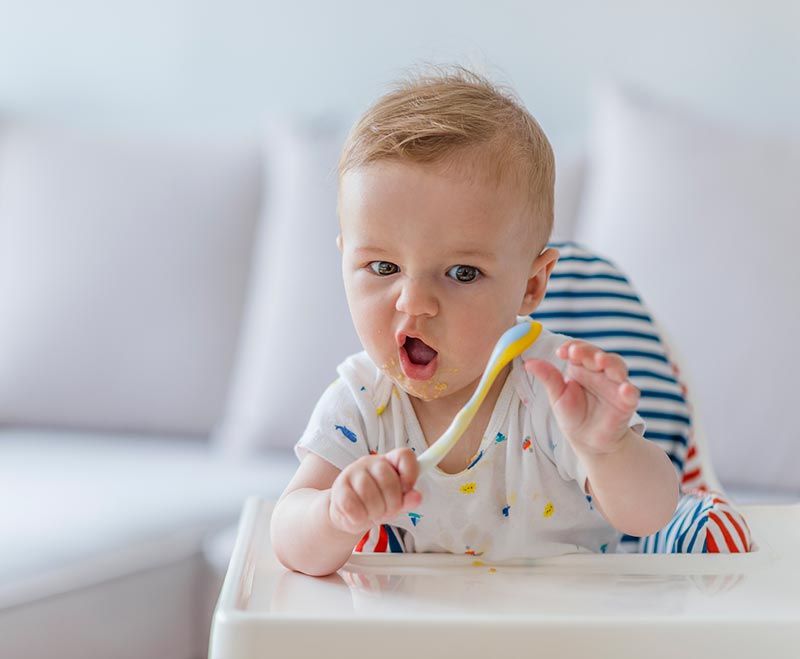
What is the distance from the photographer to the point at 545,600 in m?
0.66

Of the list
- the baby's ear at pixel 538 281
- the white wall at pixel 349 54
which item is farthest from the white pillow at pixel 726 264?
the baby's ear at pixel 538 281

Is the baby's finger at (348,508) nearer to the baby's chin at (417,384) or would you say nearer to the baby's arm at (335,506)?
the baby's arm at (335,506)

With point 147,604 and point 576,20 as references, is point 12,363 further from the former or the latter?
point 576,20

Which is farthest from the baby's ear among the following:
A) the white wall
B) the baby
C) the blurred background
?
the white wall

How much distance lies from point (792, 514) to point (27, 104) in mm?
1907

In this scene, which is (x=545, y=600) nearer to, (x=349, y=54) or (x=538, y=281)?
(x=538, y=281)

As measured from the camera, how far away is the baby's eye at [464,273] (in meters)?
0.79

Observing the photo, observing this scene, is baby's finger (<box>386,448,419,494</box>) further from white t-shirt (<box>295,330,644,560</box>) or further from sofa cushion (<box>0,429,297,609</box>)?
sofa cushion (<box>0,429,297,609</box>)

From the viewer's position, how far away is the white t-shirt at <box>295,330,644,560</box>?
0.86 m

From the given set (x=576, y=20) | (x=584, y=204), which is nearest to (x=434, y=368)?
(x=584, y=204)

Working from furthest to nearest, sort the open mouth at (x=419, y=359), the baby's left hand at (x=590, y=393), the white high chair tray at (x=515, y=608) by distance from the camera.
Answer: the open mouth at (x=419, y=359) → the baby's left hand at (x=590, y=393) → the white high chair tray at (x=515, y=608)

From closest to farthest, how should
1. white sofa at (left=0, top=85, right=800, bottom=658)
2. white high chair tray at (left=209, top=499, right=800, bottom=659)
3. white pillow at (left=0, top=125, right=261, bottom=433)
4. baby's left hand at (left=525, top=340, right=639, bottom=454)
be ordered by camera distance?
1. white high chair tray at (left=209, top=499, right=800, bottom=659)
2. baby's left hand at (left=525, top=340, right=639, bottom=454)
3. white sofa at (left=0, top=85, right=800, bottom=658)
4. white pillow at (left=0, top=125, right=261, bottom=433)

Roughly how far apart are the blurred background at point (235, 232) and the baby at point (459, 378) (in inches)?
26.9

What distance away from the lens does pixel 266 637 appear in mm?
594
